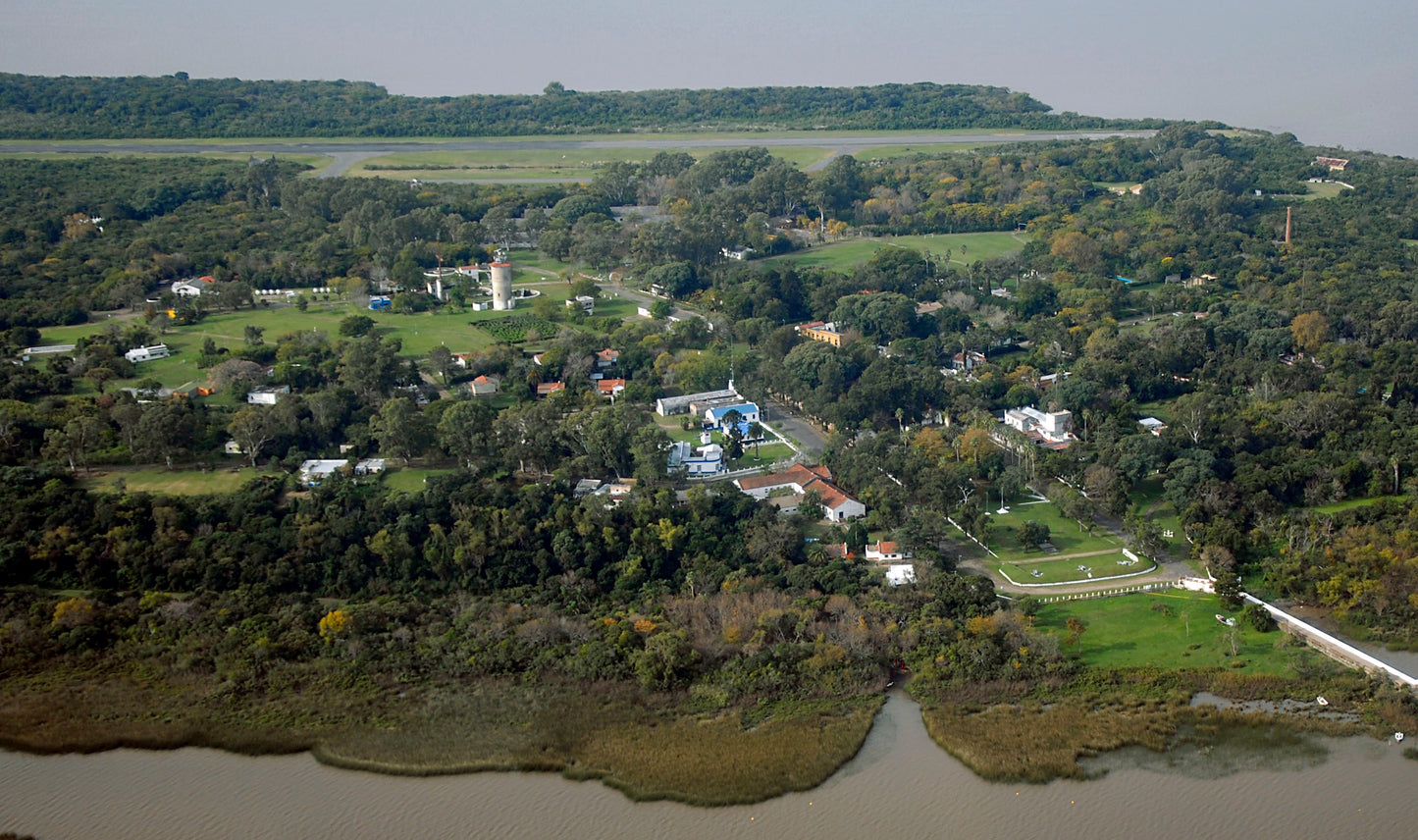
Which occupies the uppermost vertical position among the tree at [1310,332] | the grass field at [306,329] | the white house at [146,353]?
the tree at [1310,332]

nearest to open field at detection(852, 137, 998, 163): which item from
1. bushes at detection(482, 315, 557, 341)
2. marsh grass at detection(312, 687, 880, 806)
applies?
bushes at detection(482, 315, 557, 341)

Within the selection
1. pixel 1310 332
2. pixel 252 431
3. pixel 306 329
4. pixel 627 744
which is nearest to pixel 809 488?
pixel 627 744

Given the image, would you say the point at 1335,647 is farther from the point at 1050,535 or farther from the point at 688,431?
the point at 688,431

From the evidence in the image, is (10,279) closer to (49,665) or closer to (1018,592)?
(49,665)

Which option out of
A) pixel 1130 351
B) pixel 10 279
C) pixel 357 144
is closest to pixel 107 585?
pixel 10 279

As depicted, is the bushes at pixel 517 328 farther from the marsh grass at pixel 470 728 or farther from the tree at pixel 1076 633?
the tree at pixel 1076 633

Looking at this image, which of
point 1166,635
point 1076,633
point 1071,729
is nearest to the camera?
point 1071,729

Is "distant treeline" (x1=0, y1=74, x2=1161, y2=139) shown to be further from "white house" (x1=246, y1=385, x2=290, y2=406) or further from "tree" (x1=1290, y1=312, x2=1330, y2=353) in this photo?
"tree" (x1=1290, y1=312, x2=1330, y2=353)

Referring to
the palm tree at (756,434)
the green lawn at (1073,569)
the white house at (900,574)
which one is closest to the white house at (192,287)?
the palm tree at (756,434)
